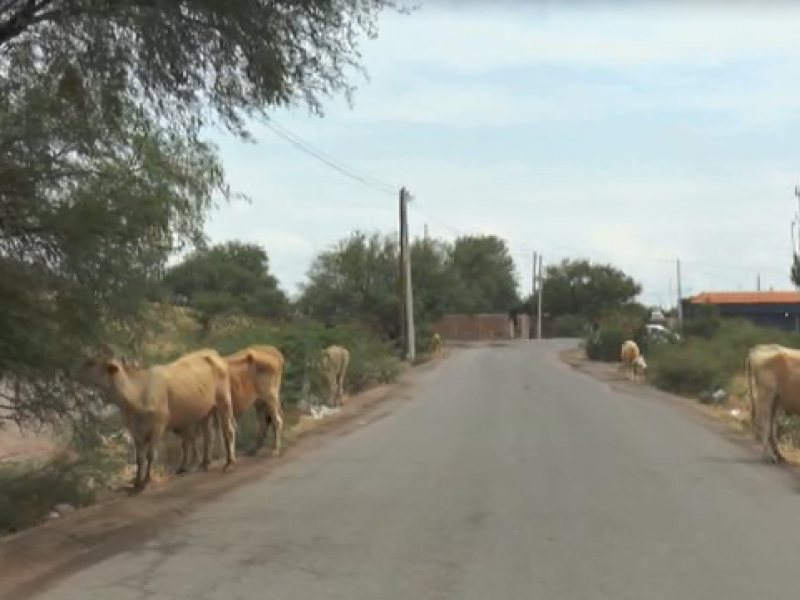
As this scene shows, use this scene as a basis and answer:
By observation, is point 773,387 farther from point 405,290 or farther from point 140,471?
point 405,290

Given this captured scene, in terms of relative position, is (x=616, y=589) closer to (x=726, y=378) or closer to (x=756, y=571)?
(x=756, y=571)

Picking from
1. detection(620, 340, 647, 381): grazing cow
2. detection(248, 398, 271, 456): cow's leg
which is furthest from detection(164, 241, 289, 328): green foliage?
detection(248, 398, 271, 456): cow's leg

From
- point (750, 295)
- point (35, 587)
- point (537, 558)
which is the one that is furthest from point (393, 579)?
point (750, 295)

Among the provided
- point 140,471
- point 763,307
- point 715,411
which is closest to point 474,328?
point 763,307

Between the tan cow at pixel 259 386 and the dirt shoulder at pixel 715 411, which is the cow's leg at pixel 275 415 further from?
the dirt shoulder at pixel 715 411

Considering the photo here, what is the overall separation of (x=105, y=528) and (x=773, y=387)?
10768 millimetres

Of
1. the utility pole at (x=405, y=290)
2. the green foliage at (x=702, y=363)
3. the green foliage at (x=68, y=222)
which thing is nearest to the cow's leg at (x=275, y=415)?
the green foliage at (x=68, y=222)

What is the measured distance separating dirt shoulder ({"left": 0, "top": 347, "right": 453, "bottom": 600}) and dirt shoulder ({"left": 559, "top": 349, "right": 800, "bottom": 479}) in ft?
25.0

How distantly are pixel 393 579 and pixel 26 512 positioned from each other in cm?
→ 461

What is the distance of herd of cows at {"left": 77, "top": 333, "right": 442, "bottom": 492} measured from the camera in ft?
46.1

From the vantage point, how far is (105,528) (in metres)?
12.1

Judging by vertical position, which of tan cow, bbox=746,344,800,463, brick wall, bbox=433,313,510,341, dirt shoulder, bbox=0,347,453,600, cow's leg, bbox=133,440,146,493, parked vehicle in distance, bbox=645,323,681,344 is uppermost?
brick wall, bbox=433,313,510,341

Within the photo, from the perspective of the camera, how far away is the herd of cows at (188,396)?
14055 millimetres

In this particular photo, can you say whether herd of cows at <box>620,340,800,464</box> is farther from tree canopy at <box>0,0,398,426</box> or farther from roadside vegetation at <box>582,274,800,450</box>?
tree canopy at <box>0,0,398,426</box>
